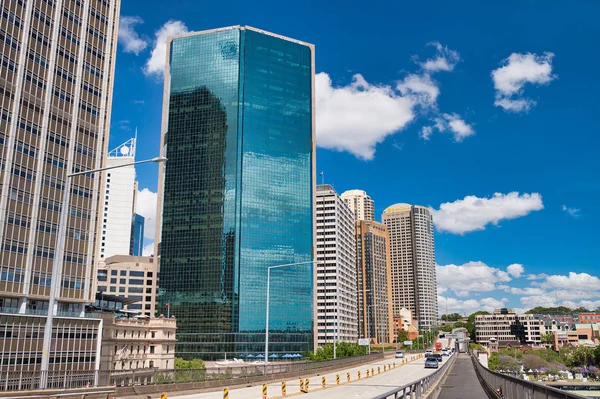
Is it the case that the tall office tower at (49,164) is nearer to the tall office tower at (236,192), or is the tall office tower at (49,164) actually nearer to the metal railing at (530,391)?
the metal railing at (530,391)

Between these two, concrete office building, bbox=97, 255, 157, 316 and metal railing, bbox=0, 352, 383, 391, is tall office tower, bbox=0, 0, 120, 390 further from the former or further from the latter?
concrete office building, bbox=97, 255, 157, 316

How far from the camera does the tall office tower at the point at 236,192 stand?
165500 millimetres

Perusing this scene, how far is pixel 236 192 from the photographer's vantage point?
561ft

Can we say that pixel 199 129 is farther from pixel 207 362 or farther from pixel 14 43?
pixel 14 43

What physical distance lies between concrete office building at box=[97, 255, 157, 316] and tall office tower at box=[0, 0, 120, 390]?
98.9m

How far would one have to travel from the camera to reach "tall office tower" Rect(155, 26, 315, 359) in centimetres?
16550

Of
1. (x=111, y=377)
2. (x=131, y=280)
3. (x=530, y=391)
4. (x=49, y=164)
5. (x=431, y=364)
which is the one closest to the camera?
(x=530, y=391)

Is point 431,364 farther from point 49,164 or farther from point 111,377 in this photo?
point 49,164

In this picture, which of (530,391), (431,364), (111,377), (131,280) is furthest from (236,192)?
(530,391)

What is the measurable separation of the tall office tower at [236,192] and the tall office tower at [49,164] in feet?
269

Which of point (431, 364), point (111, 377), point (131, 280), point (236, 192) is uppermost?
point (236, 192)

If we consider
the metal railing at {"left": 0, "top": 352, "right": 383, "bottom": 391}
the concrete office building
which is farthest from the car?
the concrete office building

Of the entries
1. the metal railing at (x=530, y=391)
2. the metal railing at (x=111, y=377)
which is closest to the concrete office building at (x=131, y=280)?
the metal railing at (x=111, y=377)

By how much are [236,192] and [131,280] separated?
5320 centimetres
